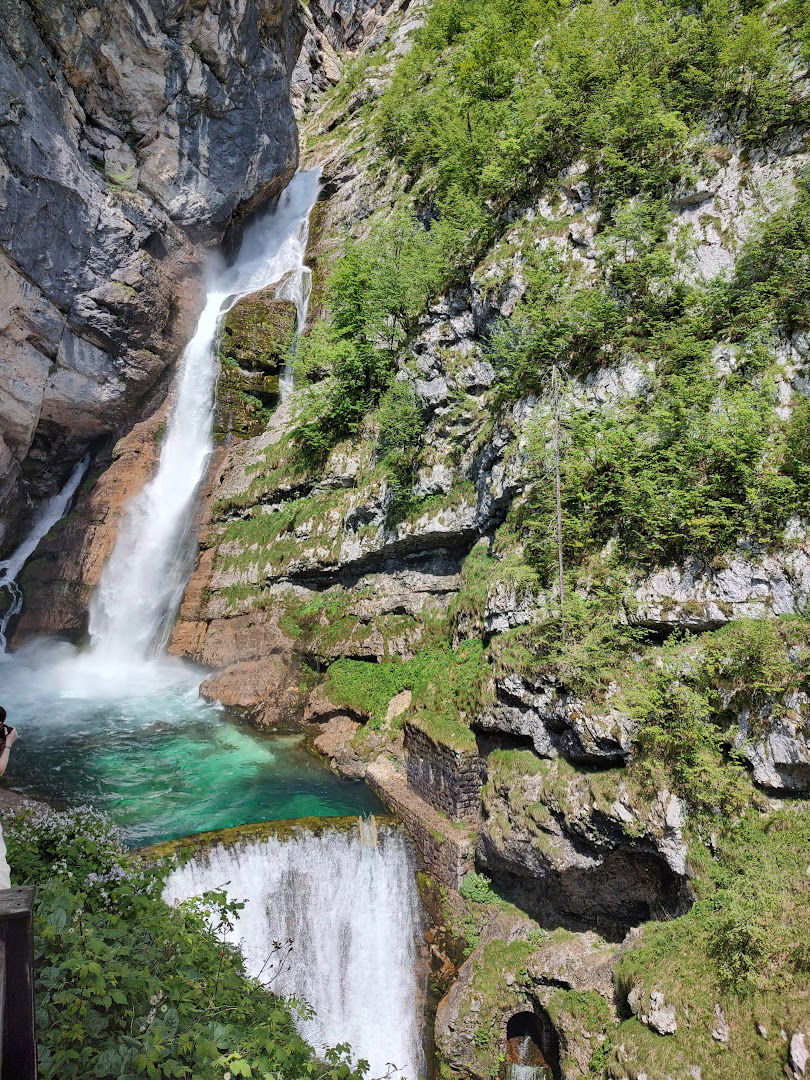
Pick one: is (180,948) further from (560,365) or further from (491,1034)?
(560,365)

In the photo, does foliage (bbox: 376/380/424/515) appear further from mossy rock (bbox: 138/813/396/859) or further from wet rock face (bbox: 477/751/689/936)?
mossy rock (bbox: 138/813/396/859)

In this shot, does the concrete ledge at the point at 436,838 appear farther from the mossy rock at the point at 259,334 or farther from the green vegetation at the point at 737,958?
the mossy rock at the point at 259,334

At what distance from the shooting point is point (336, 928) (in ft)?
30.6

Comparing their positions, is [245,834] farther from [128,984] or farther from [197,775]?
[128,984]

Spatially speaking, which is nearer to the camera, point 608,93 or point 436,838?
point 436,838

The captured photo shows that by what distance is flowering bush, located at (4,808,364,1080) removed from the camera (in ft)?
9.41

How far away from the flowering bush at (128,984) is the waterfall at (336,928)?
12.4 feet

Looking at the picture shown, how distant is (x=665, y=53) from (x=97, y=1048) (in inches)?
717

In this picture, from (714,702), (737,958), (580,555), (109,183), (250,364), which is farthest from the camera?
(250,364)

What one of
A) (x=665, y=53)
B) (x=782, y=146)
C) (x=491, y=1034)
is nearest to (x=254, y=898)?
(x=491, y=1034)

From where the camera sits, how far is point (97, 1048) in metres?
2.90

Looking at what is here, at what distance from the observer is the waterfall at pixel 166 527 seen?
19.7 meters

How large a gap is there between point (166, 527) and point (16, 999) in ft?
69.5

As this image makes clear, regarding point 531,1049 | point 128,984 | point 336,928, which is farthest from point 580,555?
point 128,984
